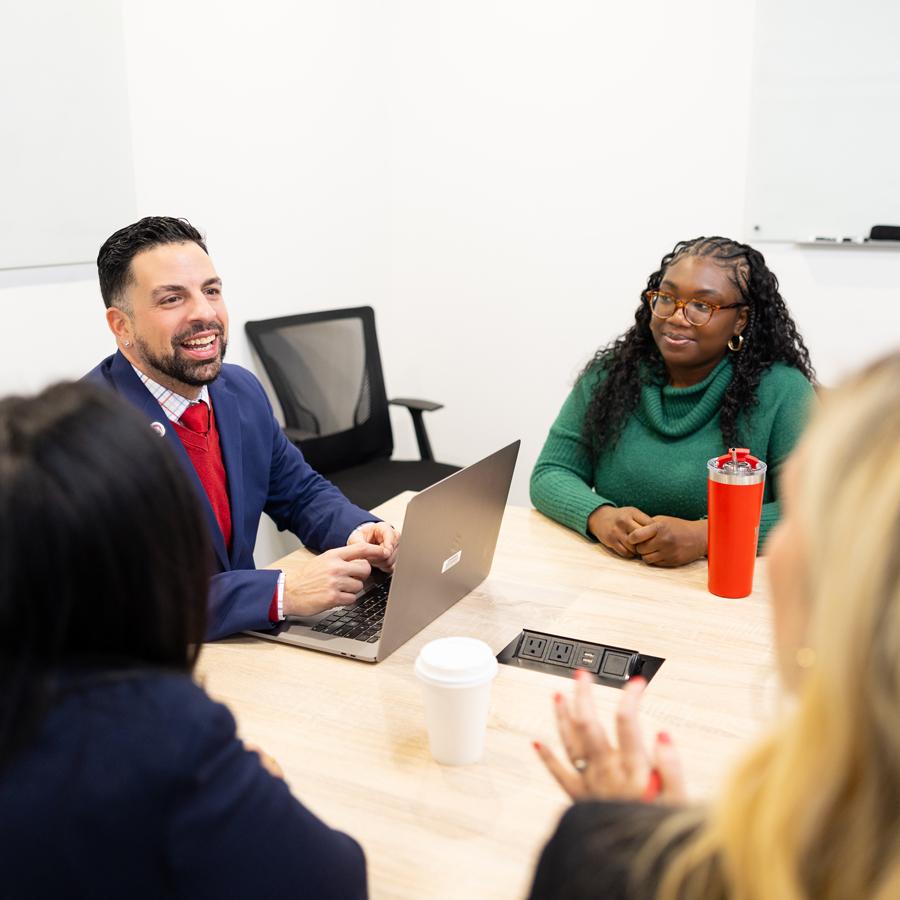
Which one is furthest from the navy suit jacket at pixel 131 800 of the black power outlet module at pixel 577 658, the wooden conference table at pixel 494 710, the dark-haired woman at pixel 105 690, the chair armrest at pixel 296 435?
the chair armrest at pixel 296 435

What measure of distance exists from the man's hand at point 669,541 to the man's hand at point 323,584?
0.52 metres

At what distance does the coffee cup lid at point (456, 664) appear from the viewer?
1.12 metres

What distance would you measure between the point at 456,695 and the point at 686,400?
117cm

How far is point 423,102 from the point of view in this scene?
3.56 metres

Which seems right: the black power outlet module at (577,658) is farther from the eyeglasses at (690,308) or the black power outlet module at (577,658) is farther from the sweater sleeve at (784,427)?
the eyeglasses at (690,308)

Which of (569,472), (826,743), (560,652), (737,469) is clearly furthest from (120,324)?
(826,743)

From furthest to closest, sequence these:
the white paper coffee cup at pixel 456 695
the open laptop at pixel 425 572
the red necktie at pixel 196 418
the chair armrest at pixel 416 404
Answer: the chair armrest at pixel 416 404 → the red necktie at pixel 196 418 → the open laptop at pixel 425 572 → the white paper coffee cup at pixel 456 695

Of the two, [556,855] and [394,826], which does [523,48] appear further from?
Result: [556,855]

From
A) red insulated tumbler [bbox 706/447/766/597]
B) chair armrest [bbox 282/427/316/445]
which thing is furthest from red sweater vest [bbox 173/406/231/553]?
chair armrest [bbox 282/427/316/445]

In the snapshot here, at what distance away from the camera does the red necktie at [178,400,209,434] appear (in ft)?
6.14

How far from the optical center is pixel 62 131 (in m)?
2.37

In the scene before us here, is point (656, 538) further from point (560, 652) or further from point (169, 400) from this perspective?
point (169, 400)

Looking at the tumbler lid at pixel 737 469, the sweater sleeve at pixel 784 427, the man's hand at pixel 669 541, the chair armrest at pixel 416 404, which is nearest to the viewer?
the tumbler lid at pixel 737 469

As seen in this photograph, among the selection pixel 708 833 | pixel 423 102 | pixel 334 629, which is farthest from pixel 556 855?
pixel 423 102
